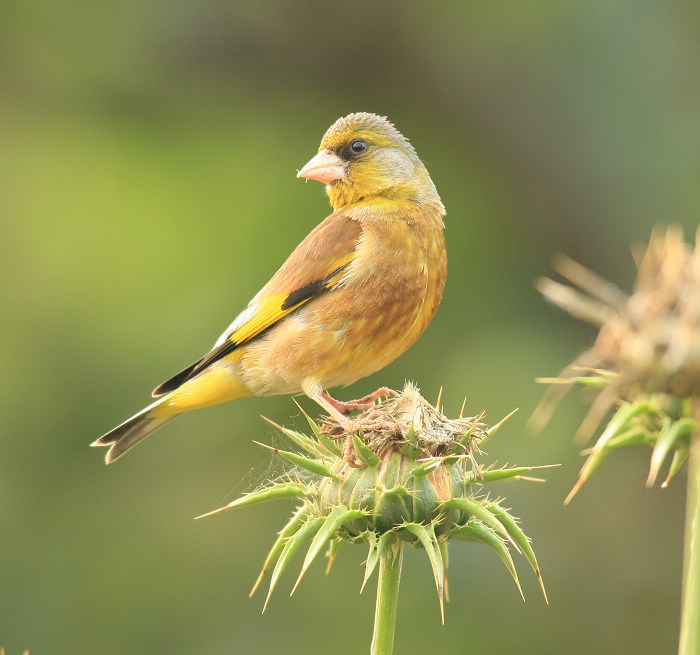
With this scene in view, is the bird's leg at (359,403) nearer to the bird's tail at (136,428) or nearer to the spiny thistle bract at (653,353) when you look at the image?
the bird's tail at (136,428)

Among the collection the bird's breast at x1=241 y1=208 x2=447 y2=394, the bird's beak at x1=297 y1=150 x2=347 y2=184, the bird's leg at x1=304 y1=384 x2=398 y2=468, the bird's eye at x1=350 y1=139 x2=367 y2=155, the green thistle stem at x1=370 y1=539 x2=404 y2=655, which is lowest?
the green thistle stem at x1=370 y1=539 x2=404 y2=655

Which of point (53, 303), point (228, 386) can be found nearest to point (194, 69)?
point (53, 303)

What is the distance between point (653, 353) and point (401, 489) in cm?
148

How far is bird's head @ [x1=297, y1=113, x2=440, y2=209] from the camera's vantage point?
Answer: 6.44 metres

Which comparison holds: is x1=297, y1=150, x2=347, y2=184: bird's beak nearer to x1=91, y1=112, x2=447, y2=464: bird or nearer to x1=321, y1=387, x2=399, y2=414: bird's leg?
x1=91, y1=112, x2=447, y2=464: bird

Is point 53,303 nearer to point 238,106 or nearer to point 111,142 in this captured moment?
point 111,142

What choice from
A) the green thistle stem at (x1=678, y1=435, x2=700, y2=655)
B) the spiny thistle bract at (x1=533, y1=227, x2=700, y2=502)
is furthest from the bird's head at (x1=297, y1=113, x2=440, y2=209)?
the green thistle stem at (x1=678, y1=435, x2=700, y2=655)

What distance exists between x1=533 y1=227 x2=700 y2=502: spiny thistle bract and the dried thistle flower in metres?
0.98

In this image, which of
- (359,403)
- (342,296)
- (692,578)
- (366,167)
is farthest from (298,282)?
(692,578)

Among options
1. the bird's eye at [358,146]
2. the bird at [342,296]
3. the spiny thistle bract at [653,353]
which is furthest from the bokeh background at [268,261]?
the spiny thistle bract at [653,353]

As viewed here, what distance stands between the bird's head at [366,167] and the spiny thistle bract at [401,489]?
2.13m

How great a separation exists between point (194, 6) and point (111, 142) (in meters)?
2.11

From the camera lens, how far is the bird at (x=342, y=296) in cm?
596

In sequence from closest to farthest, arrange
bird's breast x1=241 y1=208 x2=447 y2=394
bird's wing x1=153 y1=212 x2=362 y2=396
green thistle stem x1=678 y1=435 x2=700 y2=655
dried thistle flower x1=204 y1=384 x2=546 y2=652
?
green thistle stem x1=678 y1=435 x2=700 y2=655
dried thistle flower x1=204 y1=384 x2=546 y2=652
bird's breast x1=241 y1=208 x2=447 y2=394
bird's wing x1=153 y1=212 x2=362 y2=396
